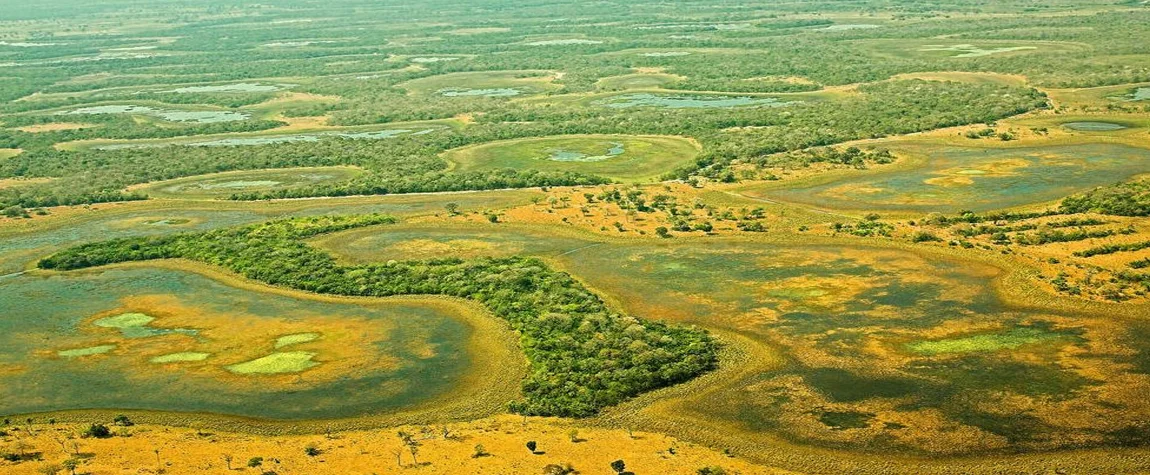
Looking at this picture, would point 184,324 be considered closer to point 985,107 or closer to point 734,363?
point 734,363

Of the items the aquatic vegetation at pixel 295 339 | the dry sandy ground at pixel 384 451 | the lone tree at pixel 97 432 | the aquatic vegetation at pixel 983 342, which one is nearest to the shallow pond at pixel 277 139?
the aquatic vegetation at pixel 295 339

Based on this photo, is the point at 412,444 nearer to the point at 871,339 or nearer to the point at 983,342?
the point at 871,339

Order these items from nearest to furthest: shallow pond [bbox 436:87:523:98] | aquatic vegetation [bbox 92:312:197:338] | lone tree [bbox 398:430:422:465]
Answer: lone tree [bbox 398:430:422:465] < aquatic vegetation [bbox 92:312:197:338] < shallow pond [bbox 436:87:523:98]

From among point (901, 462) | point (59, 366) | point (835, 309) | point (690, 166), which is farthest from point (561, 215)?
point (901, 462)

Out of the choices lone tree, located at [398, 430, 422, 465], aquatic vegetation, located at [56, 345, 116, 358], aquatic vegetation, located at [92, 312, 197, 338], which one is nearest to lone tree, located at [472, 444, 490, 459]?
lone tree, located at [398, 430, 422, 465]

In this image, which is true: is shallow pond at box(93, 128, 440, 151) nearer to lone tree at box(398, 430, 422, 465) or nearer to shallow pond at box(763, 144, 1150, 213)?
shallow pond at box(763, 144, 1150, 213)

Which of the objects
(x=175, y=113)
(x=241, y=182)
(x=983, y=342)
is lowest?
(x=241, y=182)

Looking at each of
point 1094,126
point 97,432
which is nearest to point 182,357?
point 97,432
